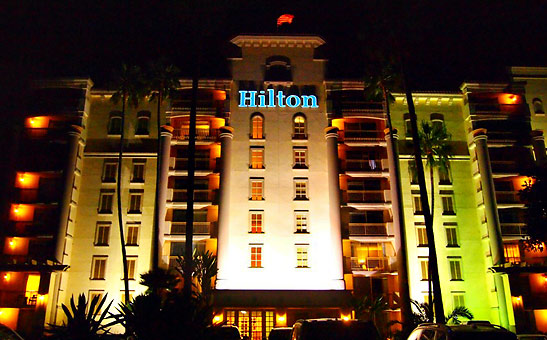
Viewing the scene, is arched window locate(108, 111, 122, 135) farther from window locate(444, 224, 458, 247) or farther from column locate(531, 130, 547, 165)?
column locate(531, 130, 547, 165)

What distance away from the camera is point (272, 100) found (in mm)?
49125

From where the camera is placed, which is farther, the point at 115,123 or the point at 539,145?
the point at 115,123

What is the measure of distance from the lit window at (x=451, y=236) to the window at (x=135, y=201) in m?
30.7

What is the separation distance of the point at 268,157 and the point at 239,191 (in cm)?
467

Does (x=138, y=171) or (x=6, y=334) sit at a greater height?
(x=138, y=171)

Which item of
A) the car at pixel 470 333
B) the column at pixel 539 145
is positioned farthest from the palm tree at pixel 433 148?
the car at pixel 470 333

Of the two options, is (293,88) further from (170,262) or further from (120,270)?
(120,270)

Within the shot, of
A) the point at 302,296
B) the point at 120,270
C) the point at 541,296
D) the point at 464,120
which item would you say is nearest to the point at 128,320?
the point at 302,296

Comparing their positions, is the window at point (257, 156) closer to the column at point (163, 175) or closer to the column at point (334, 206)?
the column at point (334, 206)

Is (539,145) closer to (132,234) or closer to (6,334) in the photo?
(132,234)

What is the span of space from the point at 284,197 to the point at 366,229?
865 cm

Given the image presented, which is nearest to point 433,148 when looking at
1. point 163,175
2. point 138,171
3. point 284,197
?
point 284,197

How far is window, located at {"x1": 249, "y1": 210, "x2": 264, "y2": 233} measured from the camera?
4491 cm

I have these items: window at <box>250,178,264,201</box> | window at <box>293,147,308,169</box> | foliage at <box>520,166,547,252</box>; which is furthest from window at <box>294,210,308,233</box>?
foliage at <box>520,166,547,252</box>
